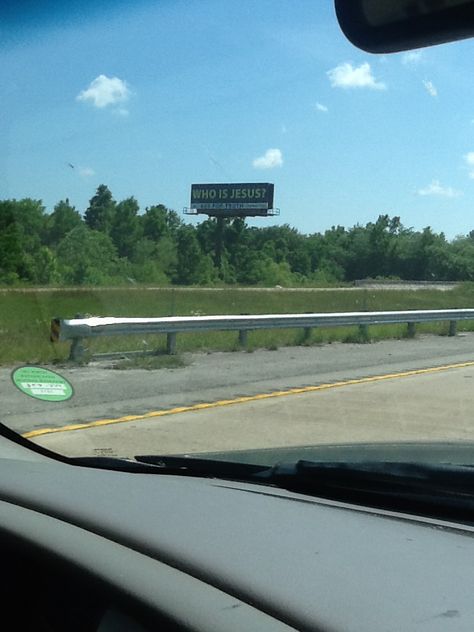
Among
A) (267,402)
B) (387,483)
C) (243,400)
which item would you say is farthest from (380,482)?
(243,400)

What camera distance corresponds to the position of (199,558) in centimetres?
243

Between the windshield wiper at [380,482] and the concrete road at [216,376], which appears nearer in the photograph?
the windshield wiper at [380,482]

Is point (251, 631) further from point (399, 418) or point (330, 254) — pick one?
point (399, 418)

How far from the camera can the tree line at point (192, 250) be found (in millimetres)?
4961

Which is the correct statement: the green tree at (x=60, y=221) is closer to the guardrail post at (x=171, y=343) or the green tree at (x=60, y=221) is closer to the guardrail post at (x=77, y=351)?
the guardrail post at (x=77, y=351)

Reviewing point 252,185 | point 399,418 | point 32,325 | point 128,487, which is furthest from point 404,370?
point 128,487

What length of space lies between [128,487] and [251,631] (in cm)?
133

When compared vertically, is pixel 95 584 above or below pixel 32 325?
below

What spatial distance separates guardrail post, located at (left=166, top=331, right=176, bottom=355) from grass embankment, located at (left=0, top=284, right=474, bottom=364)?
0.22ft

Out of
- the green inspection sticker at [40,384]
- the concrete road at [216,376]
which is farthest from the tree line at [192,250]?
the green inspection sticker at [40,384]

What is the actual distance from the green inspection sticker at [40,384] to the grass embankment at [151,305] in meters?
1.04

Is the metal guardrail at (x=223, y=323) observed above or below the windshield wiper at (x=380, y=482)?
above

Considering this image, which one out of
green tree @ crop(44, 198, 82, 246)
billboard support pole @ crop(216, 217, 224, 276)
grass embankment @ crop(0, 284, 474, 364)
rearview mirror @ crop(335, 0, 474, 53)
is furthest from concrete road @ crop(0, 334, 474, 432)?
rearview mirror @ crop(335, 0, 474, 53)

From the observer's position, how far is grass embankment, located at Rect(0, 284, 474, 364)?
580cm
